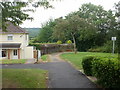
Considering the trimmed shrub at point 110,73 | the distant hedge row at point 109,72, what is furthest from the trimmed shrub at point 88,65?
the trimmed shrub at point 110,73

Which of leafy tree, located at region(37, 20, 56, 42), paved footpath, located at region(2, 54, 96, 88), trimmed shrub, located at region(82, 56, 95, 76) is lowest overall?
paved footpath, located at region(2, 54, 96, 88)

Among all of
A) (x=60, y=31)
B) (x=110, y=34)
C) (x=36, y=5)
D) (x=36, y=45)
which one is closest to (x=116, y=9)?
(x=110, y=34)

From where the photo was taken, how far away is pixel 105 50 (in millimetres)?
30812

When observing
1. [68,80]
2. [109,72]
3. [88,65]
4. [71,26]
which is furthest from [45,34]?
[109,72]

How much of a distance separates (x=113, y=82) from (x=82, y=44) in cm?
3271

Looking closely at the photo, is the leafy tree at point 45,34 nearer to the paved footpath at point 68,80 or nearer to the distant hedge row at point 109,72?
the paved footpath at point 68,80

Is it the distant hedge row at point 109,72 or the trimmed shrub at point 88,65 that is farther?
the trimmed shrub at point 88,65

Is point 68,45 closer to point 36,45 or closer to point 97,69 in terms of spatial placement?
point 36,45

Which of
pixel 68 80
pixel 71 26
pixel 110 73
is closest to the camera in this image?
pixel 110 73

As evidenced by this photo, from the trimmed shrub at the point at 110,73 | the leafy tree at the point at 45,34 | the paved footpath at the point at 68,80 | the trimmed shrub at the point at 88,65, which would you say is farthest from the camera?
the leafy tree at the point at 45,34

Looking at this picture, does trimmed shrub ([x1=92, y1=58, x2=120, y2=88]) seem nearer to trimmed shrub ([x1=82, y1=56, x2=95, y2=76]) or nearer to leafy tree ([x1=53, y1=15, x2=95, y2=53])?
trimmed shrub ([x1=82, y1=56, x2=95, y2=76])

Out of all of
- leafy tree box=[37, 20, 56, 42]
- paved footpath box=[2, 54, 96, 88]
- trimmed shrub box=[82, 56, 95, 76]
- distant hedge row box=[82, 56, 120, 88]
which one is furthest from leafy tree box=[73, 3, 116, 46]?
distant hedge row box=[82, 56, 120, 88]

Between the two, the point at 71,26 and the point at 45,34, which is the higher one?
the point at 71,26

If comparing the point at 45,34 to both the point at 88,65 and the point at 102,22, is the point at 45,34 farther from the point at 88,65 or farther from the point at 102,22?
the point at 88,65
